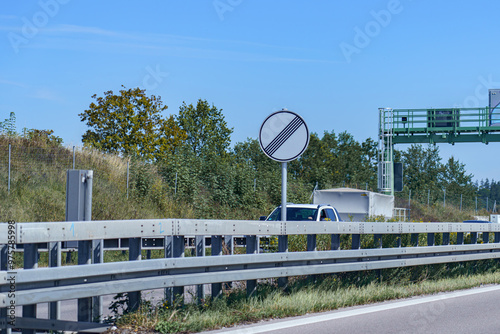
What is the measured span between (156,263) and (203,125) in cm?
5424

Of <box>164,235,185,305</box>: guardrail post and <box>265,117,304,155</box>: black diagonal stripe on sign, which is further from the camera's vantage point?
<box>265,117,304,155</box>: black diagonal stripe on sign

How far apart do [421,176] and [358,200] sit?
45165 millimetres

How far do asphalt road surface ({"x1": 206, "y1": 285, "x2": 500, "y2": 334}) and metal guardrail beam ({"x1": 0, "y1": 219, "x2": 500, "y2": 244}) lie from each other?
3.49ft

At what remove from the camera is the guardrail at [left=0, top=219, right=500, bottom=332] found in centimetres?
525

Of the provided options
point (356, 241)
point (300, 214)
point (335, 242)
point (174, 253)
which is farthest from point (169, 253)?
point (300, 214)

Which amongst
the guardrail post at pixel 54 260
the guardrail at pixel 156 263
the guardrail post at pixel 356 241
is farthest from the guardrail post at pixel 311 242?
the guardrail post at pixel 54 260

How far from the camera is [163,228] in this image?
6504 millimetres

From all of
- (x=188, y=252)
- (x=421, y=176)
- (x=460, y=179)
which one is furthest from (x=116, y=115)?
(x=460, y=179)

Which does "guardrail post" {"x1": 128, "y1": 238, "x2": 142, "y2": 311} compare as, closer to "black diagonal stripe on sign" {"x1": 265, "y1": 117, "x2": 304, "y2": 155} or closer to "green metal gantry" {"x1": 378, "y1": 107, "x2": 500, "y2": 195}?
"black diagonal stripe on sign" {"x1": 265, "y1": 117, "x2": 304, "y2": 155}

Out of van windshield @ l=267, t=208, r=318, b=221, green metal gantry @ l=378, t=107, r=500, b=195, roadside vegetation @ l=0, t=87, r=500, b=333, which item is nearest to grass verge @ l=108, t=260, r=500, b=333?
roadside vegetation @ l=0, t=87, r=500, b=333

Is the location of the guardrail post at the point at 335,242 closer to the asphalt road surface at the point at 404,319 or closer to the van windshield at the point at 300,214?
the asphalt road surface at the point at 404,319

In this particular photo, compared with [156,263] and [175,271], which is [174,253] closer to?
[175,271]

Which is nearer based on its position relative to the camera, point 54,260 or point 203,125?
point 54,260

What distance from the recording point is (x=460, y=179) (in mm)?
73812
